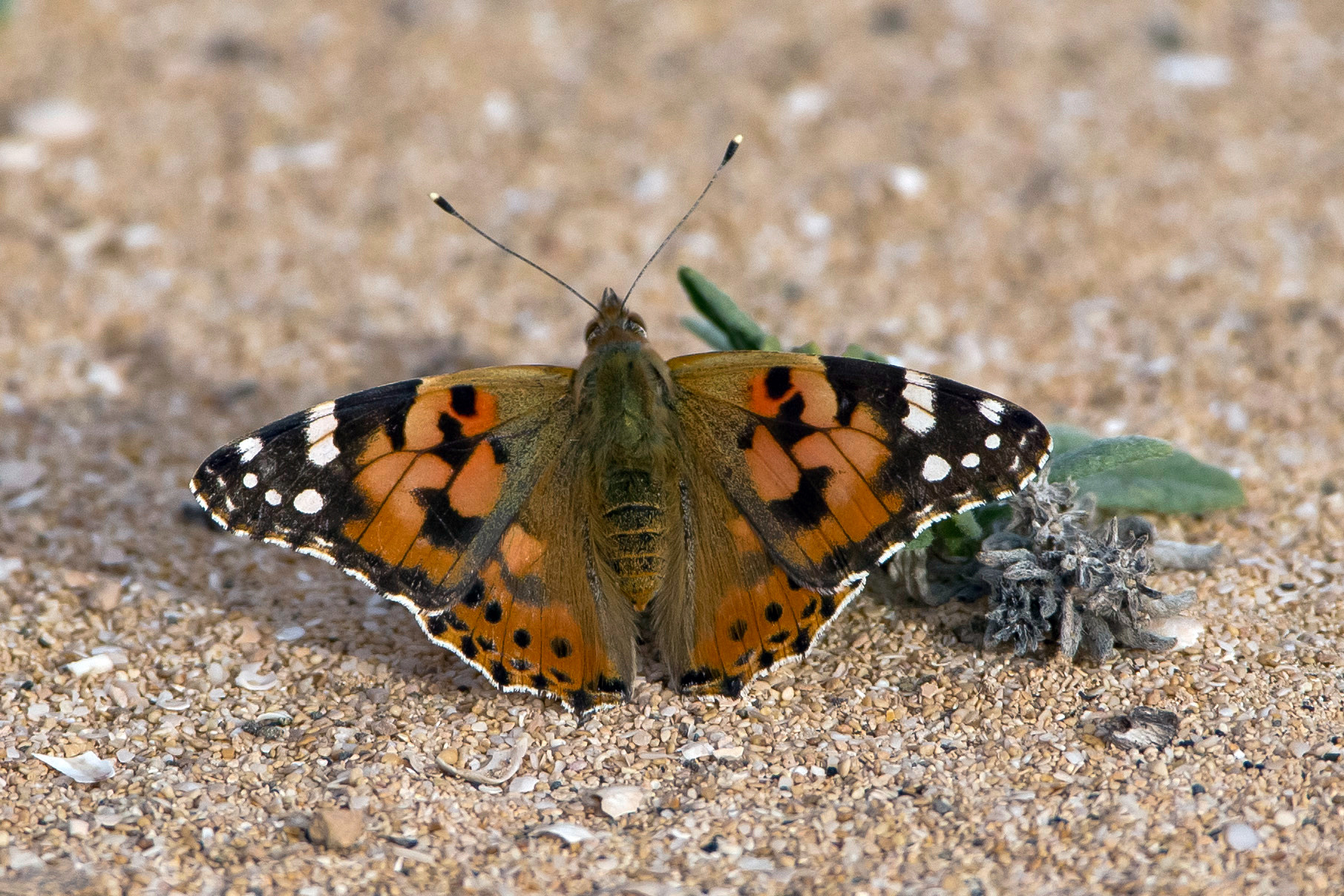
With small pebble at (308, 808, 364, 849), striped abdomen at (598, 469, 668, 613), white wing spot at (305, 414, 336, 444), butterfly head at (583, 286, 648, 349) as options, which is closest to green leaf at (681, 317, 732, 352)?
butterfly head at (583, 286, 648, 349)

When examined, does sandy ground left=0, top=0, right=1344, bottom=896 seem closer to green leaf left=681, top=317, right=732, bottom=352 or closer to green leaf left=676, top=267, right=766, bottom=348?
green leaf left=681, top=317, right=732, bottom=352

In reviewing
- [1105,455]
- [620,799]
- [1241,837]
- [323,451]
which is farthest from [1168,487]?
[323,451]

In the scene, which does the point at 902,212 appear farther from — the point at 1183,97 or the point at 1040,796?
the point at 1040,796

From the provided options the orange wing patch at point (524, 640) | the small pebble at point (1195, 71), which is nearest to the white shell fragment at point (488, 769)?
the orange wing patch at point (524, 640)

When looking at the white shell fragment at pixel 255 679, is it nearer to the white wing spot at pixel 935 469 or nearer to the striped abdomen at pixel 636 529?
the striped abdomen at pixel 636 529

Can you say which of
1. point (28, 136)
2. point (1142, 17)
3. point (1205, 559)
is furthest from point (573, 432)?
point (1142, 17)

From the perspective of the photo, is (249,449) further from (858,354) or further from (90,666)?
(858,354)

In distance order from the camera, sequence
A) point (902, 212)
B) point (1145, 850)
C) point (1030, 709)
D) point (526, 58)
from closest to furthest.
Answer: point (1145, 850)
point (1030, 709)
point (902, 212)
point (526, 58)
